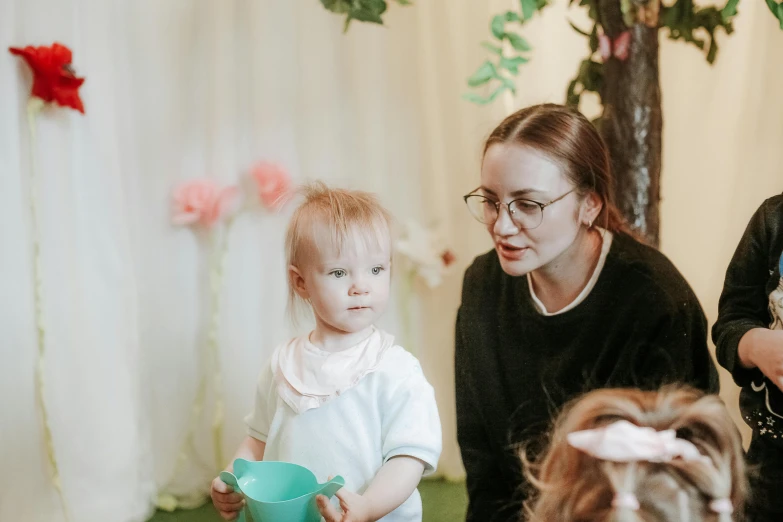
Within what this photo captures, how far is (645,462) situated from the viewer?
956 millimetres

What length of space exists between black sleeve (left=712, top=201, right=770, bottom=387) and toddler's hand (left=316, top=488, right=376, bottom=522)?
1.76 feet

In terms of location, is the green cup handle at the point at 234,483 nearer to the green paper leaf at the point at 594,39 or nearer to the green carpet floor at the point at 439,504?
the green carpet floor at the point at 439,504

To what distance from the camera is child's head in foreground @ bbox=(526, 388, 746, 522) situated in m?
0.93

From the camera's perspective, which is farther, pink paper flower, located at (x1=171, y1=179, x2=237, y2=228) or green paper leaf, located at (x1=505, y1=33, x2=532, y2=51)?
pink paper flower, located at (x1=171, y1=179, x2=237, y2=228)

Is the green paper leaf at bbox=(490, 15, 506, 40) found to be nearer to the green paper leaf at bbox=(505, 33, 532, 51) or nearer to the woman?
the green paper leaf at bbox=(505, 33, 532, 51)

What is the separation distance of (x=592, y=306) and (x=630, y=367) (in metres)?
0.10

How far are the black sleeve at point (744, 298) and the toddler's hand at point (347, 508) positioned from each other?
537 mm

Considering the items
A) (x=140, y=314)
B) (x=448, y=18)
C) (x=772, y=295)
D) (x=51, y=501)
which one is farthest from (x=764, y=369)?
(x=51, y=501)

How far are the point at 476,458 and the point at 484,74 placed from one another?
60 centimetres

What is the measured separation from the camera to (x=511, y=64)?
122cm

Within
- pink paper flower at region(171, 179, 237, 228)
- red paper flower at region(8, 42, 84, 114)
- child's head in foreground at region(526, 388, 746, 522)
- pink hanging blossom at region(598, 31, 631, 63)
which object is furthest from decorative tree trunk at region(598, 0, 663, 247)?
red paper flower at region(8, 42, 84, 114)

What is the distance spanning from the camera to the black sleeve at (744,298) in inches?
42.4

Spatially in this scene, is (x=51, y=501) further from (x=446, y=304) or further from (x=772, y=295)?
(x=772, y=295)

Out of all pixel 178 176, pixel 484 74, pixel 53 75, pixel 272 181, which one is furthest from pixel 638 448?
pixel 53 75
